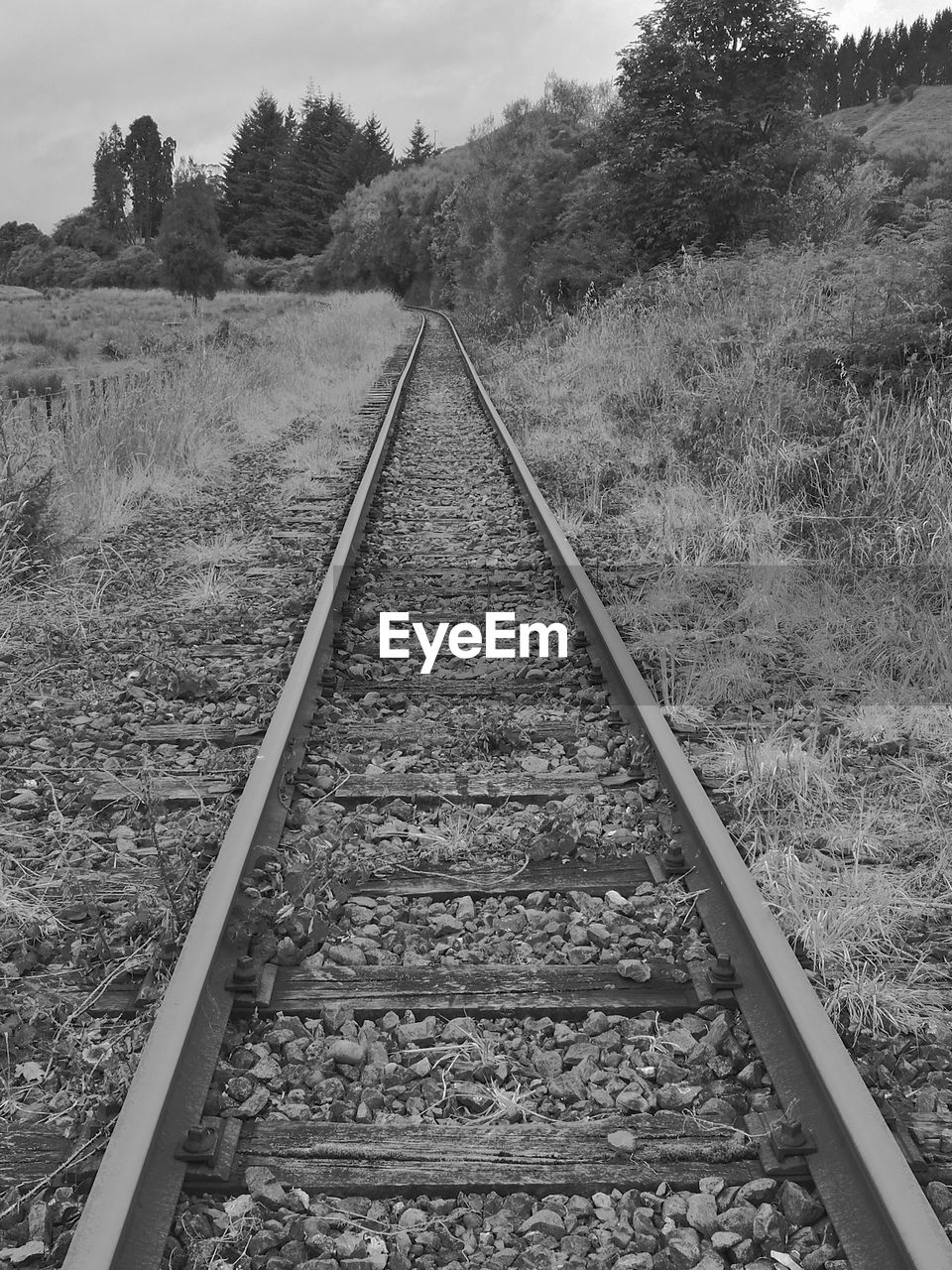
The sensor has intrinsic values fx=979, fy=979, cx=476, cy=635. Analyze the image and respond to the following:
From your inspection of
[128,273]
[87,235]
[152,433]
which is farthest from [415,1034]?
[87,235]

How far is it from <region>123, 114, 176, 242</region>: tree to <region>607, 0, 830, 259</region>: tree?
95.8 metres

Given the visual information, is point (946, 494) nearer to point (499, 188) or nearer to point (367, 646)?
point (367, 646)

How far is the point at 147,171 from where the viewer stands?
355ft

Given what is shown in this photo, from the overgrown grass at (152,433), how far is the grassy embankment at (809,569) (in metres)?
2.89

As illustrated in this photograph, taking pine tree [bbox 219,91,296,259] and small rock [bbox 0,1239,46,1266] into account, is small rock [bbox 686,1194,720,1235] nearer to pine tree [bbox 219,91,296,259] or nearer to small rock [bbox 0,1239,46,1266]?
small rock [bbox 0,1239,46,1266]

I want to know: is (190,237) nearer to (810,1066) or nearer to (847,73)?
(810,1066)

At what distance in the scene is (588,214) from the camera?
739 inches

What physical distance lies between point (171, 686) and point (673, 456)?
449 cm

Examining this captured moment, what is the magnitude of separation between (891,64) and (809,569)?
109 metres

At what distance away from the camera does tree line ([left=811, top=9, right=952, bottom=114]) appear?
290 ft

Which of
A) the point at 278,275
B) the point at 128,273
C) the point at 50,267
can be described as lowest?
the point at 278,275

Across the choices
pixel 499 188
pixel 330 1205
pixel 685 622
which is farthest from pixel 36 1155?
pixel 499 188

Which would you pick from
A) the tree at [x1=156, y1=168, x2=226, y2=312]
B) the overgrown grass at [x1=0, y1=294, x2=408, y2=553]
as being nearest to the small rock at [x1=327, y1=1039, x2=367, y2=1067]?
the overgrown grass at [x1=0, y1=294, x2=408, y2=553]

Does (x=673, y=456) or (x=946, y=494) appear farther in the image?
(x=673, y=456)
